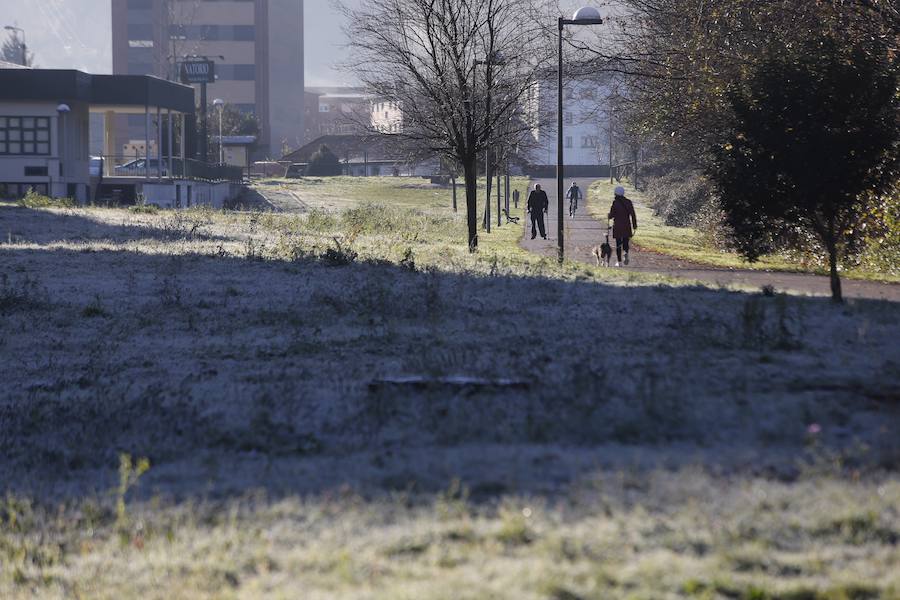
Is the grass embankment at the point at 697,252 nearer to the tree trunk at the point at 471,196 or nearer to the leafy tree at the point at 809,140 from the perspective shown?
the leafy tree at the point at 809,140

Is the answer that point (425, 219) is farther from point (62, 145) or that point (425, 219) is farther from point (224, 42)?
point (224, 42)

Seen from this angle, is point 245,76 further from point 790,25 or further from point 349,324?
point 349,324

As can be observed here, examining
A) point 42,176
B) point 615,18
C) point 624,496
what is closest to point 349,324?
point 624,496

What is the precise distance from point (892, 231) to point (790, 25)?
4.41m

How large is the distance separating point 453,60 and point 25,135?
107 ft

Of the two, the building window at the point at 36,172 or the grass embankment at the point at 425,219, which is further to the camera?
the building window at the point at 36,172

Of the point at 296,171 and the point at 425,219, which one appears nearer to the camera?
the point at 425,219

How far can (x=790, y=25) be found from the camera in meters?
23.5

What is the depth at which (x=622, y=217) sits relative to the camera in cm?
2427

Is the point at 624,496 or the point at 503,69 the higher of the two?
the point at 503,69

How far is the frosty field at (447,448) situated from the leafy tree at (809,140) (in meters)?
1.47

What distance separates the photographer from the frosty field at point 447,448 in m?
5.36

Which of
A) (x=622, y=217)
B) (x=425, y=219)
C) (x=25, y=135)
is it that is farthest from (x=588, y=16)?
(x=25, y=135)

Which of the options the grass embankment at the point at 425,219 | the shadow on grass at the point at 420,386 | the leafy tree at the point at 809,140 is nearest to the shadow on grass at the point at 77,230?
the grass embankment at the point at 425,219
